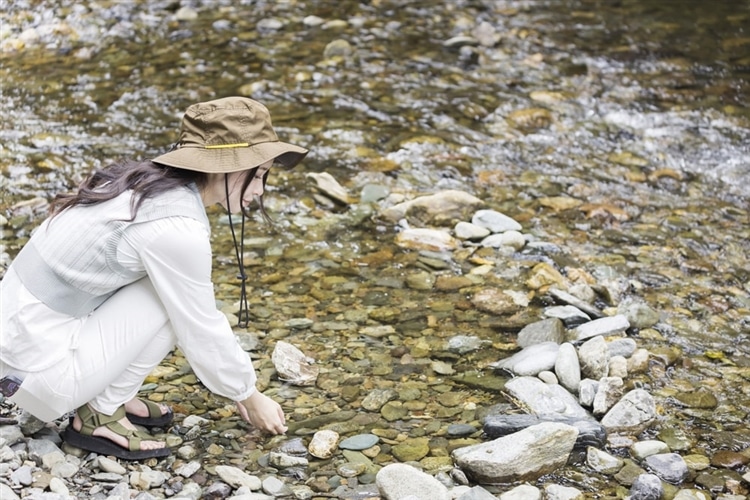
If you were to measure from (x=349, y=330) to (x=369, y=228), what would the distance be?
1163 millimetres

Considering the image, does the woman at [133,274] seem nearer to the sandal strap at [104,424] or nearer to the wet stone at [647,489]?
the sandal strap at [104,424]

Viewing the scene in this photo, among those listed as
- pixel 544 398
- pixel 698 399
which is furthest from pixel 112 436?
pixel 698 399

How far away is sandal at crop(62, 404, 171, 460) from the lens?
319 centimetres

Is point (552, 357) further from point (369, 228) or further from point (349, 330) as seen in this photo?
point (369, 228)

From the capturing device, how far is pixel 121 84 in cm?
741

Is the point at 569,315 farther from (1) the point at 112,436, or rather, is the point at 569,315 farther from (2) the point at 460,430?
(1) the point at 112,436

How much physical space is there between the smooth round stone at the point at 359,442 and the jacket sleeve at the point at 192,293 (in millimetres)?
507

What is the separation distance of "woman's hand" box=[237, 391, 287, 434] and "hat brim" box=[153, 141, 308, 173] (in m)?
0.86

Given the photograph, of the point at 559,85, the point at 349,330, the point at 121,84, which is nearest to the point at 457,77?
the point at 559,85

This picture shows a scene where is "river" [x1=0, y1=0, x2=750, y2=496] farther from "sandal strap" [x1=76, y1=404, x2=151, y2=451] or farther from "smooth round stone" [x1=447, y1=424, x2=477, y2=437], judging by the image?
"sandal strap" [x1=76, y1=404, x2=151, y2=451]

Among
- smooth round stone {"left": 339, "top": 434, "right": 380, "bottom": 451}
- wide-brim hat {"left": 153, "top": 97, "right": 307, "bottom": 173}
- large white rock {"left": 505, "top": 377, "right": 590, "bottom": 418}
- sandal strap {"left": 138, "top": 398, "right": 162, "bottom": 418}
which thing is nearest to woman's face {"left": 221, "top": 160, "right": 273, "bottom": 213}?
wide-brim hat {"left": 153, "top": 97, "right": 307, "bottom": 173}

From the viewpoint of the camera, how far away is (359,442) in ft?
11.2

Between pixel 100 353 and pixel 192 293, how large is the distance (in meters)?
0.40

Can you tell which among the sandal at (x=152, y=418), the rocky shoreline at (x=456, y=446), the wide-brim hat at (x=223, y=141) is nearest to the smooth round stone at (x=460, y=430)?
the rocky shoreline at (x=456, y=446)
